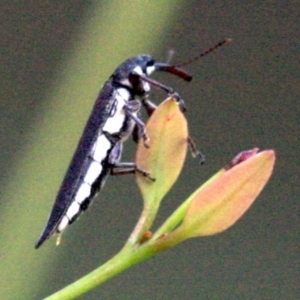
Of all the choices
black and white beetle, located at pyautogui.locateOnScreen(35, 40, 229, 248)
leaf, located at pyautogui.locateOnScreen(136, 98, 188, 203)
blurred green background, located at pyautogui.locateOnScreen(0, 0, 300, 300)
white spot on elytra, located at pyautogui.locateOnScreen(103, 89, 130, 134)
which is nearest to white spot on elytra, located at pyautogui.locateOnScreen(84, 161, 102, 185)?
black and white beetle, located at pyautogui.locateOnScreen(35, 40, 229, 248)

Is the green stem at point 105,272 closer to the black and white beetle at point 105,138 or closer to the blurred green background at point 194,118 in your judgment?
the black and white beetle at point 105,138

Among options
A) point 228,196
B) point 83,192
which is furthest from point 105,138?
point 228,196

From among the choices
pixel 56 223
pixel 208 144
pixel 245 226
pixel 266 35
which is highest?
pixel 266 35

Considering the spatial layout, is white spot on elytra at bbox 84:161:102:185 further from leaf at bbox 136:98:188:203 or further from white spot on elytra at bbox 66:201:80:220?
leaf at bbox 136:98:188:203

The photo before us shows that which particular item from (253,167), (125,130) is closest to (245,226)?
(125,130)

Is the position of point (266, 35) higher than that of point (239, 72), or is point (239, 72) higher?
point (266, 35)

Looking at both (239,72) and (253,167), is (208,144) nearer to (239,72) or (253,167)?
(239,72)

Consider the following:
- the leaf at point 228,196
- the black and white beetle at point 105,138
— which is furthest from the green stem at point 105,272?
the black and white beetle at point 105,138

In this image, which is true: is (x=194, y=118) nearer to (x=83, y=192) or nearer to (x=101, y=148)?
(x=101, y=148)
